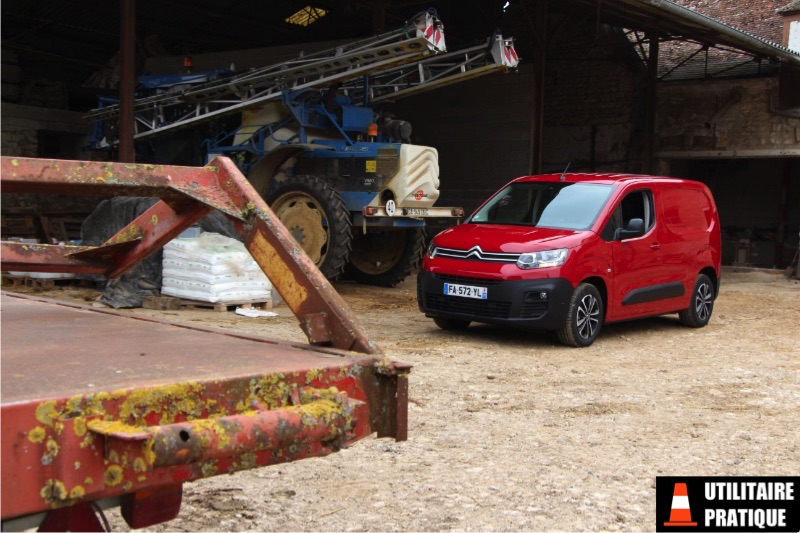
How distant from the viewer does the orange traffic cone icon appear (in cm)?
384

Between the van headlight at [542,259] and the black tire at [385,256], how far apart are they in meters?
4.78

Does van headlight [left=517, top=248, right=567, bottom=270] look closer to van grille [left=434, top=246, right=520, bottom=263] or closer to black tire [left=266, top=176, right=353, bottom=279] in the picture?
van grille [left=434, top=246, right=520, bottom=263]

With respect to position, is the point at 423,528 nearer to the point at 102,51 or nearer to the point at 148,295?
the point at 148,295

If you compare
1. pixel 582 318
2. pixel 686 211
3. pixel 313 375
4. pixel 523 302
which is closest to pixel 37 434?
pixel 313 375

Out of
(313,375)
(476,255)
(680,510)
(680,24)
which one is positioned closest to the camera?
(313,375)

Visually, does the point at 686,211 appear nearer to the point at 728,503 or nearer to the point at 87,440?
the point at 728,503

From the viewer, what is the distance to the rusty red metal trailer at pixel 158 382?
6.24ft

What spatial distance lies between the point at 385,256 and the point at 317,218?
1990 millimetres

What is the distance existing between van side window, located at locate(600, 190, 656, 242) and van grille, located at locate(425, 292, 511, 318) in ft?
4.56

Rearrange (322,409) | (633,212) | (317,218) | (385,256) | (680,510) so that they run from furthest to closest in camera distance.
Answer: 1. (385,256)
2. (317,218)
3. (633,212)
4. (680,510)
5. (322,409)

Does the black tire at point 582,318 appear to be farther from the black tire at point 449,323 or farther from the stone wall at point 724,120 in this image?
the stone wall at point 724,120

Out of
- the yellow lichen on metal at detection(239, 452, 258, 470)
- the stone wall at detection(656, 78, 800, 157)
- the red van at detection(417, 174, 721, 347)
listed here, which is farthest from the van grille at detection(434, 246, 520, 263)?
the stone wall at detection(656, 78, 800, 157)

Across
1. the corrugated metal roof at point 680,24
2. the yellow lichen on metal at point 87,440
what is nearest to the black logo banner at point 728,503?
the yellow lichen on metal at point 87,440

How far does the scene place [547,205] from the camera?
360 inches
